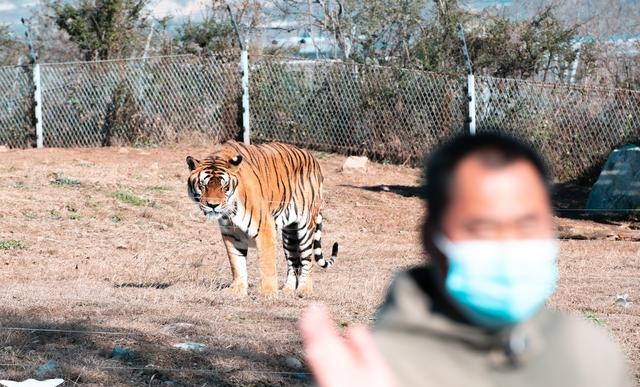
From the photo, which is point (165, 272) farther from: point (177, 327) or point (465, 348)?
point (465, 348)

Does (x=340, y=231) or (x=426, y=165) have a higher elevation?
(x=426, y=165)

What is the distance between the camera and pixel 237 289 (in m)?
10.1

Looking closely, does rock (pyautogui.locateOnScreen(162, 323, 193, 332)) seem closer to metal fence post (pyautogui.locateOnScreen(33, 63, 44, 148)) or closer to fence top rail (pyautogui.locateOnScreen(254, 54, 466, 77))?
fence top rail (pyautogui.locateOnScreen(254, 54, 466, 77))

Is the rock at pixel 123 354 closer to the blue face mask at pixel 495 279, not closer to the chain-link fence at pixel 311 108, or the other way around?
the blue face mask at pixel 495 279

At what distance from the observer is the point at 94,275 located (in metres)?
11.9

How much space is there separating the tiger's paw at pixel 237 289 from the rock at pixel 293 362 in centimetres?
317

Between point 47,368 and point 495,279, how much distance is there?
4867 millimetres

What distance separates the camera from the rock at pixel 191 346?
22.2 feet

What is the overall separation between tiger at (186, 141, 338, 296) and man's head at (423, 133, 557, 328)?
8.33 m

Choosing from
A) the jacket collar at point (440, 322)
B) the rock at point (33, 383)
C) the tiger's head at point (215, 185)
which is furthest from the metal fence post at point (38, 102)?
the jacket collar at point (440, 322)

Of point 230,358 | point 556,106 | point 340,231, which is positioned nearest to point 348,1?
point 556,106

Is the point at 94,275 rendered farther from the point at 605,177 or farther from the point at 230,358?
the point at 605,177

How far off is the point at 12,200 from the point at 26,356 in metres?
9.79

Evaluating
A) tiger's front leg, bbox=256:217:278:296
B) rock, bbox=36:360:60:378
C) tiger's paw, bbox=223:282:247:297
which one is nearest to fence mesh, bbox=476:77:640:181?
tiger's front leg, bbox=256:217:278:296
